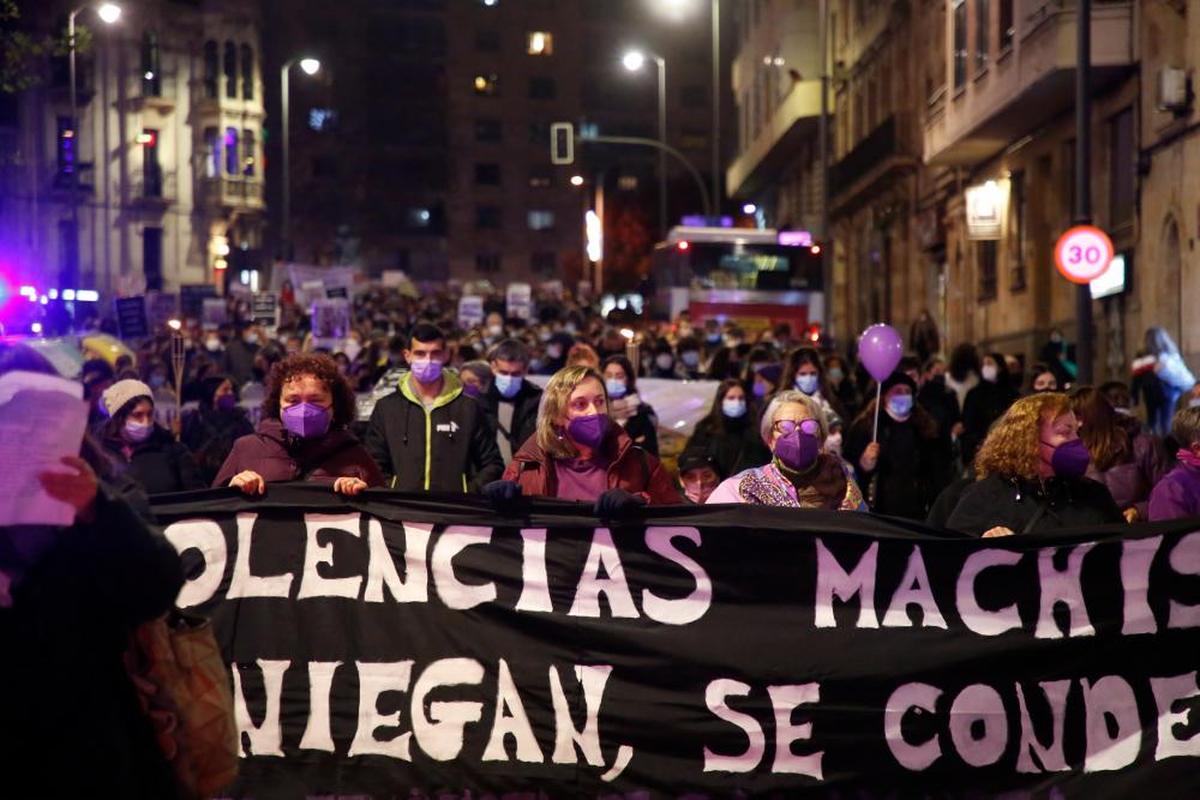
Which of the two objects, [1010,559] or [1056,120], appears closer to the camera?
[1010,559]

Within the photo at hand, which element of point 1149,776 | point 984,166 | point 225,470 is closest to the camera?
point 1149,776

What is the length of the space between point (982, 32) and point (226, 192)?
159 feet

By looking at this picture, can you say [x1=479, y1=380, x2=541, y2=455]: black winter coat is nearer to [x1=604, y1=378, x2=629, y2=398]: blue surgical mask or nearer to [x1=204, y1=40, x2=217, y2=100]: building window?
[x1=604, y1=378, x2=629, y2=398]: blue surgical mask

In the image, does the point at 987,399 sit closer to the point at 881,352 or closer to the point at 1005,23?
the point at 881,352

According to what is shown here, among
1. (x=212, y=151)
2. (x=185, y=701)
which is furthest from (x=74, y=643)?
(x=212, y=151)

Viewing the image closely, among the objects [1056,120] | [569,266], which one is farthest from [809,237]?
[569,266]

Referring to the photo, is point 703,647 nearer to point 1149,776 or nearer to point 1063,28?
point 1149,776

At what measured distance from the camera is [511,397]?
40.3 ft

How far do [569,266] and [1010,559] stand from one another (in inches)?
3995

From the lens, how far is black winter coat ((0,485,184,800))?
369 cm

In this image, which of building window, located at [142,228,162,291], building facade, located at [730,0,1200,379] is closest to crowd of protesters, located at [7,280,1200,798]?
building facade, located at [730,0,1200,379]

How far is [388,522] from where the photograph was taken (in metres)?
7.00

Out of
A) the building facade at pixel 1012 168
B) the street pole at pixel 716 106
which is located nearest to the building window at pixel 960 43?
the building facade at pixel 1012 168

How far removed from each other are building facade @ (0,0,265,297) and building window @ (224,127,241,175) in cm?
4
